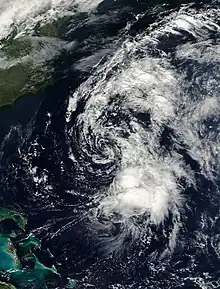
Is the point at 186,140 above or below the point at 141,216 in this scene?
above

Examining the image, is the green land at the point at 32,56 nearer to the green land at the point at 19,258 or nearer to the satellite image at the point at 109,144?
the satellite image at the point at 109,144

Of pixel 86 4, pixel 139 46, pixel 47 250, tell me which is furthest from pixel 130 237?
pixel 86 4

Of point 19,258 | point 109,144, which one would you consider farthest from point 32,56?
point 19,258

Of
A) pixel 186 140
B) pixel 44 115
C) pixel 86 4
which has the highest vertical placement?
pixel 86 4

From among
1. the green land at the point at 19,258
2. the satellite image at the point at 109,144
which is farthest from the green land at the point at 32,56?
the green land at the point at 19,258

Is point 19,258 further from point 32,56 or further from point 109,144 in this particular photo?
point 32,56

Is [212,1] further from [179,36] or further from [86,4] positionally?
[86,4]

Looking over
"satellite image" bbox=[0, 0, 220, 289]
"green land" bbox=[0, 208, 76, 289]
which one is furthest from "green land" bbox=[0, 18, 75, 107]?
"green land" bbox=[0, 208, 76, 289]

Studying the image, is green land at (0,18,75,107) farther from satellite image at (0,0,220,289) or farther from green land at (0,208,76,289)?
green land at (0,208,76,289)

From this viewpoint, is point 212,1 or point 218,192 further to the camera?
point 212,1
